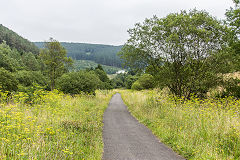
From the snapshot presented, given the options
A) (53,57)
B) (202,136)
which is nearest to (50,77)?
(53,57)

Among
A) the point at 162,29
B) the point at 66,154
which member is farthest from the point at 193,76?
the point at 66,154

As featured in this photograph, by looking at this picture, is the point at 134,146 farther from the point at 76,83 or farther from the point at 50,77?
the point at 50,77

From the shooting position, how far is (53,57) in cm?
2830

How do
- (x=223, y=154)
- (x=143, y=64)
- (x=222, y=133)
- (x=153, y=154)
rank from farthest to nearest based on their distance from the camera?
1. (x=143, y=64)
2. (x=222, y=133)
3. (x=153, y=154)
4. (x=223, y=154)

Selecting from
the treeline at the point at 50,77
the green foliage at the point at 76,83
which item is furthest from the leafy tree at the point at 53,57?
the green foliage at the point at 76,83

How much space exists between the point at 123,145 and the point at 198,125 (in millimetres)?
3408

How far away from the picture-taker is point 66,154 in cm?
420

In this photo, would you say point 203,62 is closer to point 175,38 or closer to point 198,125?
point 175,38

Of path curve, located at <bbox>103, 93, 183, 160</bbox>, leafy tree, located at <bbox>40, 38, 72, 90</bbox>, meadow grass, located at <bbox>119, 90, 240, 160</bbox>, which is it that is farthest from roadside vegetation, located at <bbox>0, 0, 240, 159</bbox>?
leafy tree, located at <bbox>40, 38, 72, 90</bbox>

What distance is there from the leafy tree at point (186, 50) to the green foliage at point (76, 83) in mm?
7712

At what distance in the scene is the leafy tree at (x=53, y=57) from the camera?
27.6 m

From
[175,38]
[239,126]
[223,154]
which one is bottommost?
[223,154]

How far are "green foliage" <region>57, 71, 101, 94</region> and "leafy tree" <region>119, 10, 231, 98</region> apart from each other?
771cm

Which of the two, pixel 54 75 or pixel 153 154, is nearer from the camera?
pixel 153 154
